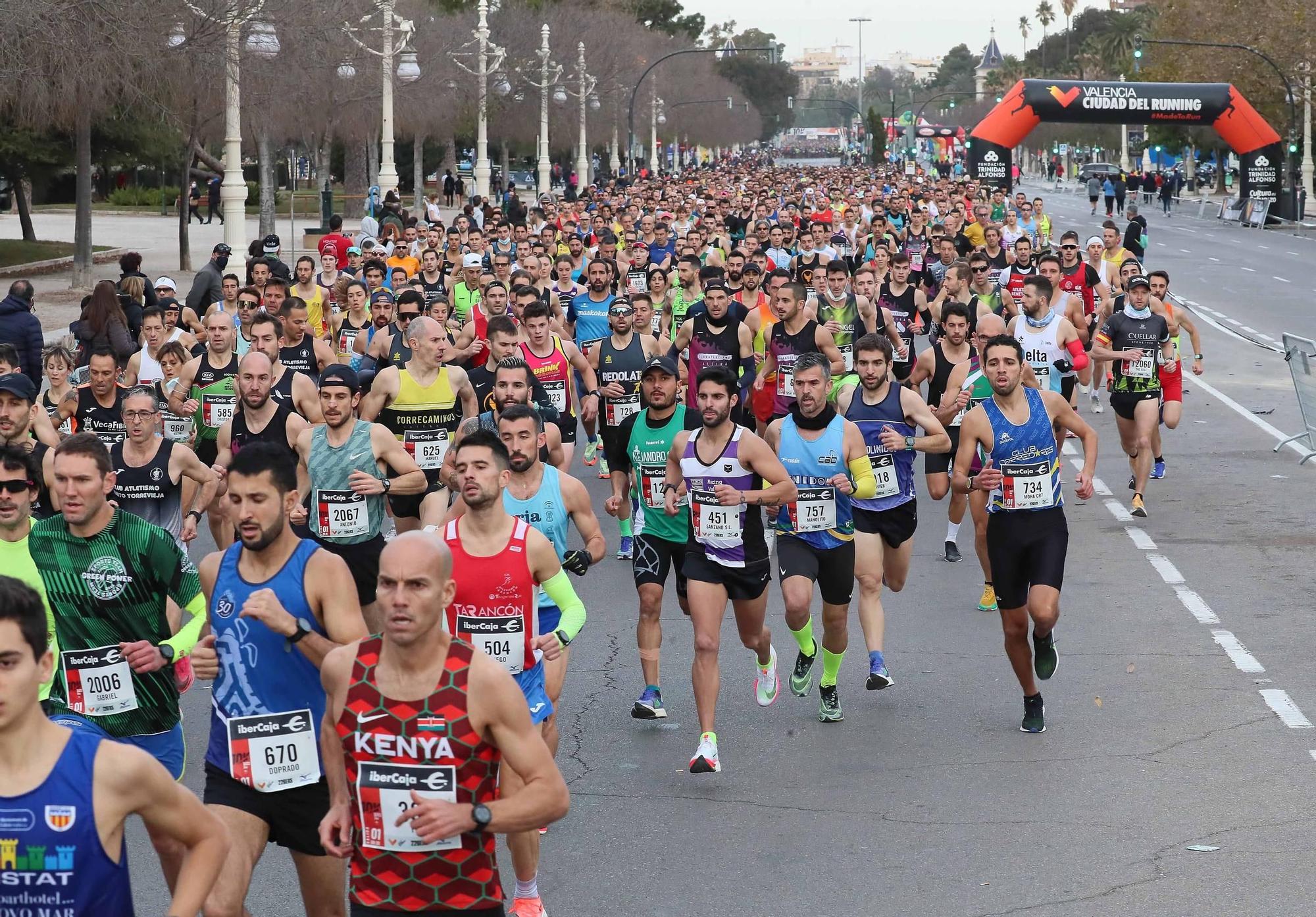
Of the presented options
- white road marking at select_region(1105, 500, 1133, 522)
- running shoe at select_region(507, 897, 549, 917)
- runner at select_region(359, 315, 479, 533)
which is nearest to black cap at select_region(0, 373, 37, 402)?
runner at select_region(359, 315, 479, 533)

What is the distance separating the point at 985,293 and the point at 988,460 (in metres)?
7.21

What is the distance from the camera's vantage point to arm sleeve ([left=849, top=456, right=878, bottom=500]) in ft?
27.9

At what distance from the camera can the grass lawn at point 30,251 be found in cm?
3938

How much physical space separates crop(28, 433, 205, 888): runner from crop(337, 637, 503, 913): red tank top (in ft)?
4.99

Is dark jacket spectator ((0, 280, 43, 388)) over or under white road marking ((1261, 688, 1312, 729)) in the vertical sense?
over

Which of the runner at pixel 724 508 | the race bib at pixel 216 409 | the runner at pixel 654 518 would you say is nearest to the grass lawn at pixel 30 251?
the race bib at pixel 216 409

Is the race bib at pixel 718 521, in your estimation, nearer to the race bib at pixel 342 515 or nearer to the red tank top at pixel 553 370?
the race bib at pixel 342 515

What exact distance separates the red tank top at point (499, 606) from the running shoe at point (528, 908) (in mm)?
751

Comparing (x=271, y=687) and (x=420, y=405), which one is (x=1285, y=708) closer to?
(x=420, y=405)

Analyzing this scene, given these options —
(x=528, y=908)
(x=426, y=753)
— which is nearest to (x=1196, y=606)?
(x=528, y=908)

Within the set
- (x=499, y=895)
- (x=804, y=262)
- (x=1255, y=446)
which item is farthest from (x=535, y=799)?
(x=804, y=262)

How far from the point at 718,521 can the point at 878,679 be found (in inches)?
62.4

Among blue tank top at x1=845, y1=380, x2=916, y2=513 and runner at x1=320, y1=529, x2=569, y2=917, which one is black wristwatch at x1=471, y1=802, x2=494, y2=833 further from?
blue tank top at x1=845, y1=380, x2=916, y2=513

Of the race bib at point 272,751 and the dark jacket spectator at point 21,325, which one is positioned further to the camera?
the dark jacket spectator at point 21,325
